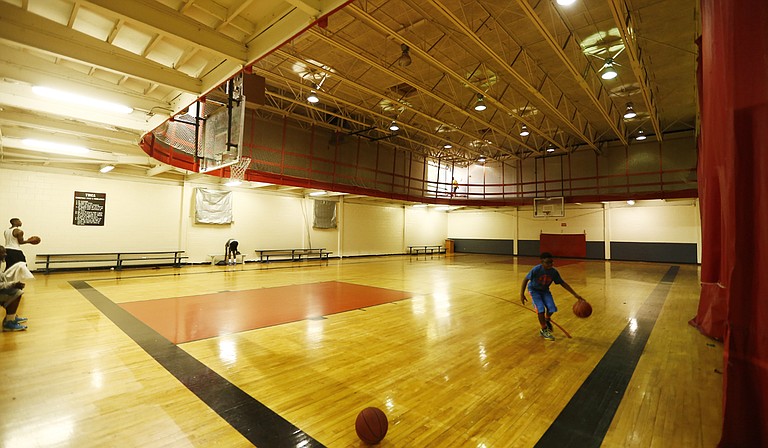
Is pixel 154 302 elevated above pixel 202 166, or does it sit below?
below

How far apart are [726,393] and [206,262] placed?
46.0 ft

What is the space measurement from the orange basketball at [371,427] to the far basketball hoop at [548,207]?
18.1 meters

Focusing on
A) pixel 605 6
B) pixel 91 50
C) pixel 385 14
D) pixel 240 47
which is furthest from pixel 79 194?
pixel 605 6

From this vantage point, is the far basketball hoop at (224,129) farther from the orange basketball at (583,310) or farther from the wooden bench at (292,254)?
the wooden bench at (292,254)

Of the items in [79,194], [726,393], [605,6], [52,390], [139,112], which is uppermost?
[605,6]

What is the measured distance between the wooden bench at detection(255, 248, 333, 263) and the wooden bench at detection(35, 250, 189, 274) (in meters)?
2.94

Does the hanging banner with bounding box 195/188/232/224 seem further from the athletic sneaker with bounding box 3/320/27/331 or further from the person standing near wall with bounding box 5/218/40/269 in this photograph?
the athletic sneaker with bounding box 3/320/27/331

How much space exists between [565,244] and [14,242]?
21.5 m

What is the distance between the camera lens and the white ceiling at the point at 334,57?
3.72 metres

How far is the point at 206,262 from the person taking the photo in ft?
42.2

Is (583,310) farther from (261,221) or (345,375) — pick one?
(261,221)

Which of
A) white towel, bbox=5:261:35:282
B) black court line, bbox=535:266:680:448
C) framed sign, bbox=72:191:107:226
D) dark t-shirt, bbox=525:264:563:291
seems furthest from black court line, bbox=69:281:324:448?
framed sign, bbox=72:191:107:226

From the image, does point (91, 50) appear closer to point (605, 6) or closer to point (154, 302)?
point (154, 302)

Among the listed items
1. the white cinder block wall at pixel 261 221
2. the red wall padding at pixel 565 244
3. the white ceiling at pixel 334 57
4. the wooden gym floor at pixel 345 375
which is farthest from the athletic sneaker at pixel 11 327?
the red wall padding at pixel 565 244
